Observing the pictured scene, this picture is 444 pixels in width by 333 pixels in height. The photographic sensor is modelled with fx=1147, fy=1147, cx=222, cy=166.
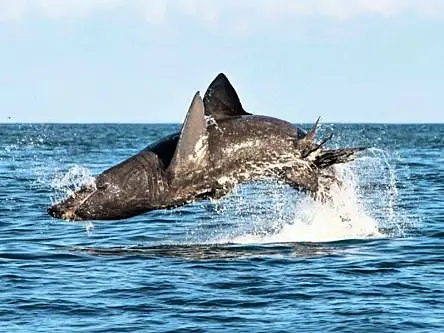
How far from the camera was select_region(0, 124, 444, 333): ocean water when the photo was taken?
13.3m

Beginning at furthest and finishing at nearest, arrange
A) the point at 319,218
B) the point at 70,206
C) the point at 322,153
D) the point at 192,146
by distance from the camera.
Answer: the point at 319,218 → the point at 322,153 → the point at 70,206 → the point at 192,146

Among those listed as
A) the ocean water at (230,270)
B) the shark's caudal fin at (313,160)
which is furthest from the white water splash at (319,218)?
the shark's caudal fin at (313,160)

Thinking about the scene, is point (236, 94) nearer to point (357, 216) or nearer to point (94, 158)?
point (357, 216)

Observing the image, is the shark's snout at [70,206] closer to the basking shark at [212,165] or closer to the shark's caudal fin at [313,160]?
the basking shark at [212,165]

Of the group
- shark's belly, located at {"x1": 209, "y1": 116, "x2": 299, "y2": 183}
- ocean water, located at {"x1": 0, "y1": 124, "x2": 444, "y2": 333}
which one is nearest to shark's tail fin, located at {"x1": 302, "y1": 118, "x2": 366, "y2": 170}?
shark's belly, located at {"x1": 209, "y1": 116, "x2": 299, "y2": 183}

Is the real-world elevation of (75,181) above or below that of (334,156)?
below

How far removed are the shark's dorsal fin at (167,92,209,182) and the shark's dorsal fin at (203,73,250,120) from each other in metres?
0.88

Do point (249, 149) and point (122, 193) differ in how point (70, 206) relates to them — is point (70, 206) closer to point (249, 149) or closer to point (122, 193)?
point (122, 193)

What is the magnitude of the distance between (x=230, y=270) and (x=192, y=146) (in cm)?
197

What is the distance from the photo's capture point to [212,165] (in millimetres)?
17312

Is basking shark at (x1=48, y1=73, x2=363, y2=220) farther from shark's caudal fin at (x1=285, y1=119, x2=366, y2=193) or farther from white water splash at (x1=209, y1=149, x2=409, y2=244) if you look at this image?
white water splash at (x1=209, y1=149, x2=409, y2=244)

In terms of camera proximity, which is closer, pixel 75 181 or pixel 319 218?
pixel 75 181

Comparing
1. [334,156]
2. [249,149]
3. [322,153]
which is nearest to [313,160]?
[322,153]

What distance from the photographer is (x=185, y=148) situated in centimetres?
1684
